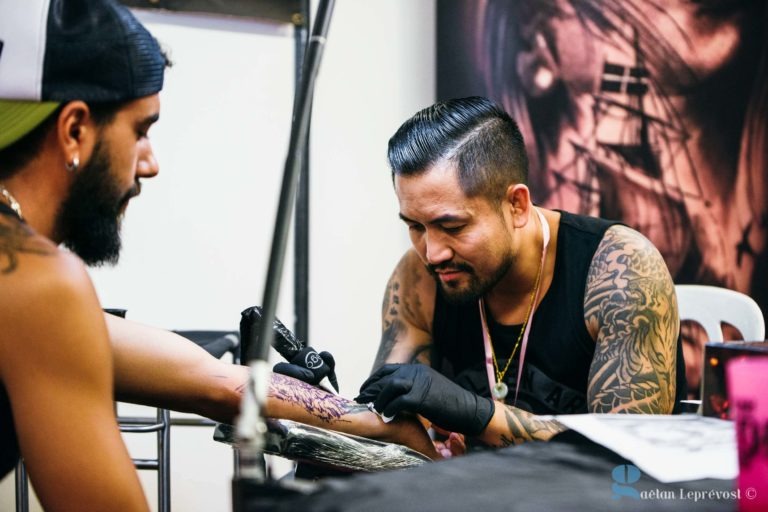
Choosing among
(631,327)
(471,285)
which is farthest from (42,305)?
(631,327)

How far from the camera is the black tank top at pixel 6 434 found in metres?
0.80

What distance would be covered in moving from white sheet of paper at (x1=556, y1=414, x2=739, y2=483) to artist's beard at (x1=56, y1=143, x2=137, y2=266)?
67 cm

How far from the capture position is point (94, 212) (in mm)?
1024

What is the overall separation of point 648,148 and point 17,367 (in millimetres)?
2244

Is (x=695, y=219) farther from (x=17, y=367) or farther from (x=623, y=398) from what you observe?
(x=17, y=367)

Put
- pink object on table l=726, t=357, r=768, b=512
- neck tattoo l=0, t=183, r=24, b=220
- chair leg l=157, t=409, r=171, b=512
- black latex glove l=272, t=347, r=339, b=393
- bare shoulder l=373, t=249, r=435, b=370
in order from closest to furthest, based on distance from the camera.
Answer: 1. pink object on table l=726, t=357, r=768, b=512
2. neck tattoo l=0, t=183, r=24, b=220
3. black latex glove l=272, t=347, r=339, b=393
4. bare shoulder l=373, t=249, r=435, b=370
5. chair leg l=157, t=409, r=171, b=512

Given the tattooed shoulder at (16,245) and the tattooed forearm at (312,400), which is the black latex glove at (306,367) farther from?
the tattooed shoulder at (16,245)

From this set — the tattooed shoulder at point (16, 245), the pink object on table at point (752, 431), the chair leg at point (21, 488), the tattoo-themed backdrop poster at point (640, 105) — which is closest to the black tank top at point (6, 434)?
the tattooed shoulder at point (16, 245)

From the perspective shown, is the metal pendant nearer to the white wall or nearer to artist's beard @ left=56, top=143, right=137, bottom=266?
artist's beard @ left=56, top=143, right=137, bottom=266

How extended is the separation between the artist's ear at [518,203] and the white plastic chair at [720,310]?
0.49 metres

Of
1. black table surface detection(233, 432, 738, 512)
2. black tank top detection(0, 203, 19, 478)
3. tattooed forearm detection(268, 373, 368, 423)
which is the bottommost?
tattooed forearm detection(268, 373, 368, 423)

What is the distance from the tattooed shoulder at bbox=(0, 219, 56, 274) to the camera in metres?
0.79

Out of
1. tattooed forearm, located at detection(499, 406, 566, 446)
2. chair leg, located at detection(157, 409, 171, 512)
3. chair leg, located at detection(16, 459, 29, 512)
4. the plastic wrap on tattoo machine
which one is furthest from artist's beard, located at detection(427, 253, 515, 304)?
Result: chair leg, located at detection(16, 459, 29, 512)

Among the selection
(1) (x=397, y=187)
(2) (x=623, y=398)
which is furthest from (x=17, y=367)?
(2) (x=623, y=398)
